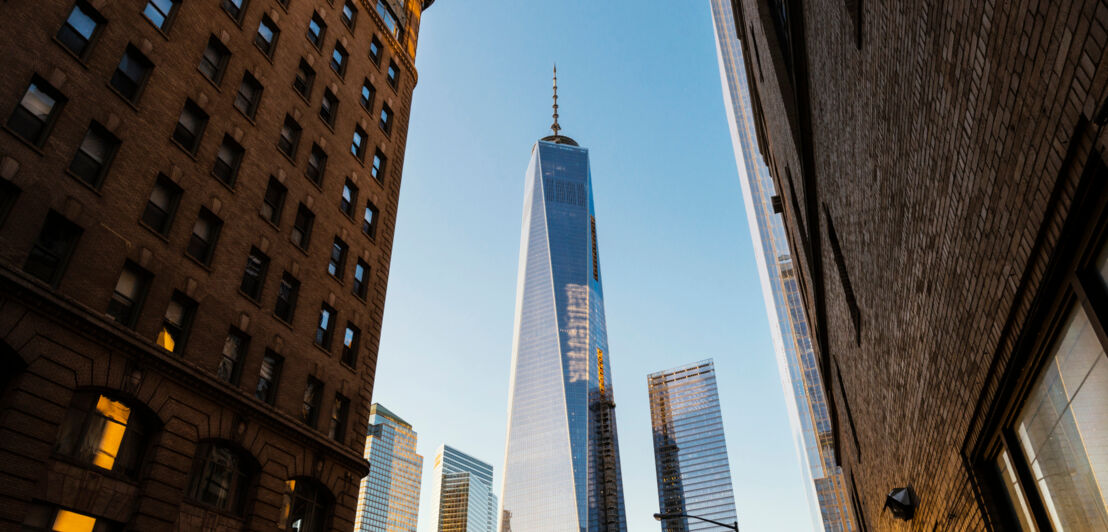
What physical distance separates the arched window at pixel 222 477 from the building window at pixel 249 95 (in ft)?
40.4

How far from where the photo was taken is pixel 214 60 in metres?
24.4

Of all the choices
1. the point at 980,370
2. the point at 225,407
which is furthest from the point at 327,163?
the point at 980,370

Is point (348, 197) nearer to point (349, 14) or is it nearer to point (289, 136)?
point (289, 136)

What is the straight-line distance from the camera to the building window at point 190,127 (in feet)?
72.0

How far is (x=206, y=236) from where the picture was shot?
22188mm

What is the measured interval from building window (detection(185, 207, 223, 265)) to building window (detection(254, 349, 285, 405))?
4019 mm

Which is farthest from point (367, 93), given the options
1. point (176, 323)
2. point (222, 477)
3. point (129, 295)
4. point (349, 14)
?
point (222, 477)

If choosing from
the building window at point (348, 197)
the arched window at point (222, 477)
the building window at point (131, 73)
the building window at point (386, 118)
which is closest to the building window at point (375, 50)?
the building window at point (386, 118)

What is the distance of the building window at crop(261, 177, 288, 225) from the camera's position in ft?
83.3

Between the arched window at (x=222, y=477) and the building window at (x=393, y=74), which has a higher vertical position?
the building window at (x=393, y=74)

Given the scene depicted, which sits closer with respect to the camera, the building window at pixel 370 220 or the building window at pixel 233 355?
the building window at pixel 233 355

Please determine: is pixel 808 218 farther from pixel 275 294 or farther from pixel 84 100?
pixel 84 100

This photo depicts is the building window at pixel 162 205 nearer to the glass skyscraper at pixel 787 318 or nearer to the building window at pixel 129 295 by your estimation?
the building window at pixel 129 295

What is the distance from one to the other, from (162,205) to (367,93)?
1614 cm
